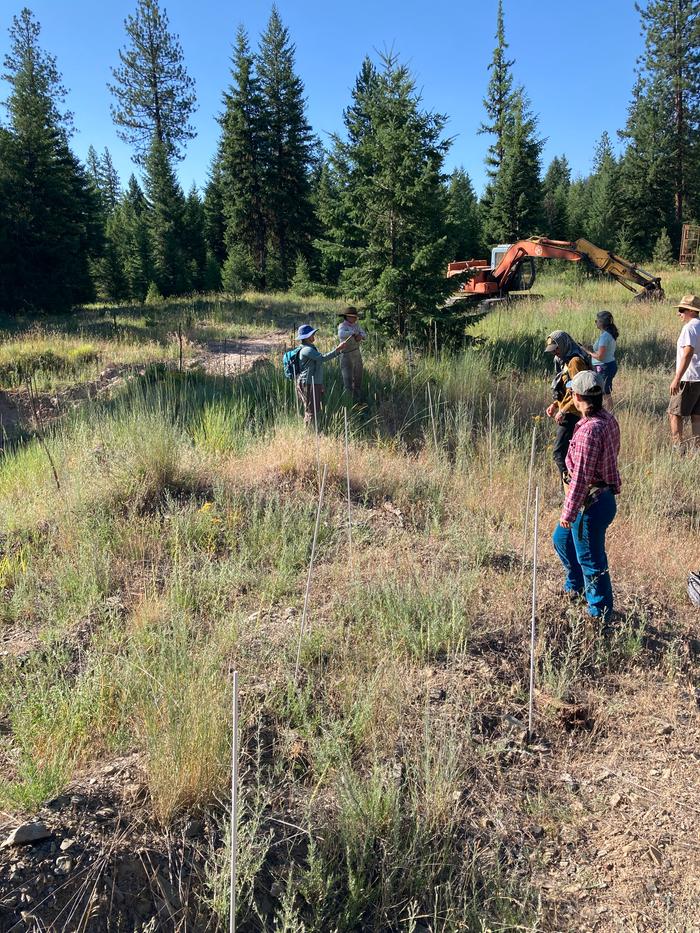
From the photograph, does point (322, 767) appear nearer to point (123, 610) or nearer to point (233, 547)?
point (123, 610)

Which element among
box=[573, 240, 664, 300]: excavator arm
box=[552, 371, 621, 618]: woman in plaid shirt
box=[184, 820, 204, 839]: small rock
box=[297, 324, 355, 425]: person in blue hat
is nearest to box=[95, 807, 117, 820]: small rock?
box=[184, 820, 204, 839]: small rock

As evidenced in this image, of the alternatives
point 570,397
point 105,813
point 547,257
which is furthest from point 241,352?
point 105,813

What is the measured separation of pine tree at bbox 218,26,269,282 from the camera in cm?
3047

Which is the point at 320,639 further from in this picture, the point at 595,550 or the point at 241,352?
the point at 241,352

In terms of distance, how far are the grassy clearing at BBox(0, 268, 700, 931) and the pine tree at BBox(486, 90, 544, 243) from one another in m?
27.3

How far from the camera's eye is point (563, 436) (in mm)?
5348

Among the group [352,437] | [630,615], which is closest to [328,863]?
[630,615]

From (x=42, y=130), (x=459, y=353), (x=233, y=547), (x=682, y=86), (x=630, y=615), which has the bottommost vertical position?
(x=630, y=615)

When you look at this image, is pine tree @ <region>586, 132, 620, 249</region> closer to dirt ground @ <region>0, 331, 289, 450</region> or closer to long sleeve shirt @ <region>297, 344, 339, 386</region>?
dirt ground @ <region>0, 331, 289, 450</region>

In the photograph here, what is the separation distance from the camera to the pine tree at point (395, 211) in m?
9.23

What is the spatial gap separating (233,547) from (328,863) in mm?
2513

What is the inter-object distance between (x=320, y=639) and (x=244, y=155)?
3250cm

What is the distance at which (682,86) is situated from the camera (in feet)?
114

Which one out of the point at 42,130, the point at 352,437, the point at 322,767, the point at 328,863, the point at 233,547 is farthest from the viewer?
the point at 42,130
